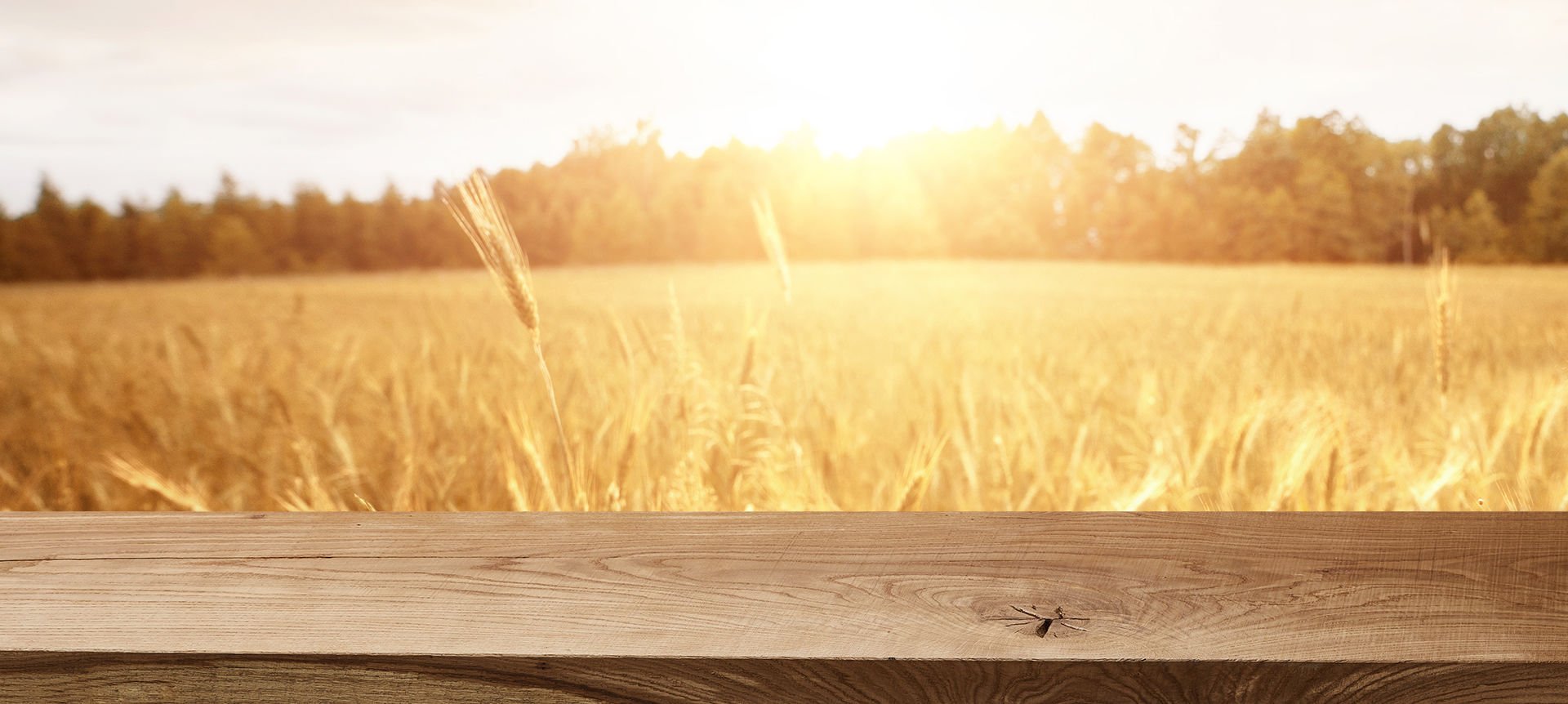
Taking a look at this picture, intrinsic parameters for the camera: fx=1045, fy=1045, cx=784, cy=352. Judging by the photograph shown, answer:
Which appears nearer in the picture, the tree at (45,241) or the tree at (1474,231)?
the tree at (1474,231)

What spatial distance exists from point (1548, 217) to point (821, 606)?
1.80m

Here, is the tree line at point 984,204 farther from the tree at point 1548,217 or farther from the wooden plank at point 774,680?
the wooden plank at point 774,680

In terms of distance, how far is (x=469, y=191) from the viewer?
0.78 metres

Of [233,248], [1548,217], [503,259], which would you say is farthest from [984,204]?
[233,248]

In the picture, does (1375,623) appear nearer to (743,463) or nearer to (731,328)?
(743,463)

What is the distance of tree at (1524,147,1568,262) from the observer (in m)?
1.67

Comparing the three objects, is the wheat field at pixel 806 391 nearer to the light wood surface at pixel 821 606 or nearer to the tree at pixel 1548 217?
the tree at pixel 1548 217

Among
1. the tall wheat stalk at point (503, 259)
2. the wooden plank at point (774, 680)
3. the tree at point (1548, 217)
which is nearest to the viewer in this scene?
the wooden plank at point (774, 680)

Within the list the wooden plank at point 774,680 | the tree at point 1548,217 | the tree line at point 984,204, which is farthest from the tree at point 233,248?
the tree at point 1548,217

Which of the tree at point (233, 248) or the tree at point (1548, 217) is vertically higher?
the tree at point (233, 248)

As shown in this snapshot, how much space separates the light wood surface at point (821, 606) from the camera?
0.37 metres

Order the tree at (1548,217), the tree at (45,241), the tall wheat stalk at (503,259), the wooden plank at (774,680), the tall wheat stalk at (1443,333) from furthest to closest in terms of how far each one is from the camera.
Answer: the tree at (45,241) < the tree at (1548,217) < the tall wheat stalk at (1443,333) < the tall wheat stalk at (503,259) < the wooden plank at (774,680)

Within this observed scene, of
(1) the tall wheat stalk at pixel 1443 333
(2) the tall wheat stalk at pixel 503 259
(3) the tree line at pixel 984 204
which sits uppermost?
(3) the tree line at pixel 984 204

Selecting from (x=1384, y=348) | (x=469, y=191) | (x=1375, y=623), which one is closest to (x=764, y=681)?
(x=1375, y=623)
